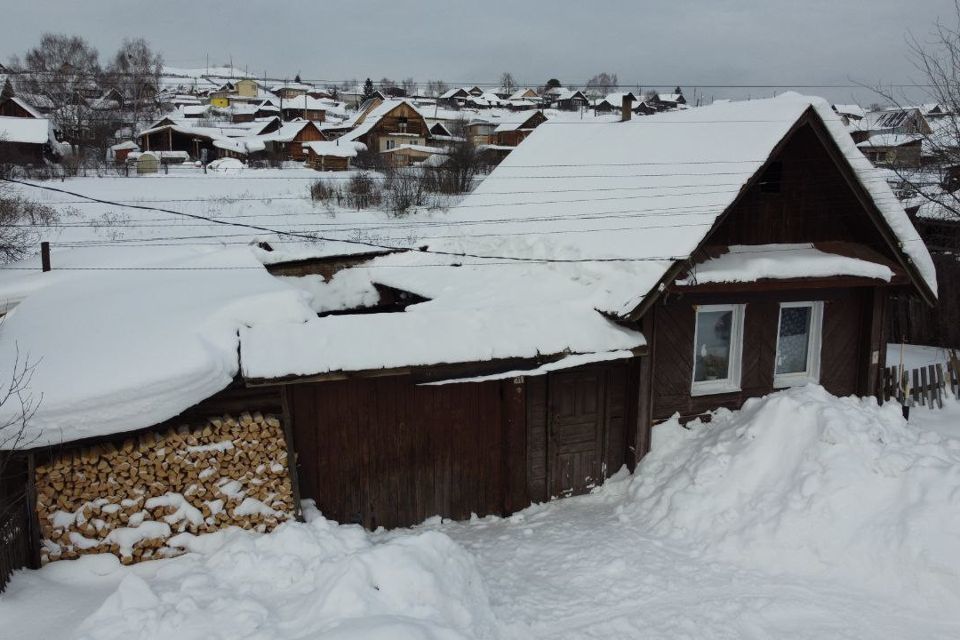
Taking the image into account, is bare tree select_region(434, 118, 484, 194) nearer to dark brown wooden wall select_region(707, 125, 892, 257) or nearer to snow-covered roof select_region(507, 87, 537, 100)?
dark brown wooden wall select_region(707, 125, 892, 257)

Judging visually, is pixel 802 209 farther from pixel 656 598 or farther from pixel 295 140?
pixel 295 140

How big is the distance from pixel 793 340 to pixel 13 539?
457 inches

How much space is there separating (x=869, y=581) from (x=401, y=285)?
29.3ft

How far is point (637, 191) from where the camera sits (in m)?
11.8

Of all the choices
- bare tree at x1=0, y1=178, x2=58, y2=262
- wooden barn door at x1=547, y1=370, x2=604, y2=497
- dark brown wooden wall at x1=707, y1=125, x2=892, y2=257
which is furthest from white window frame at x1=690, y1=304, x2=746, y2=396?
bare tree at x1=0, y1=178, x2=58, y2=262

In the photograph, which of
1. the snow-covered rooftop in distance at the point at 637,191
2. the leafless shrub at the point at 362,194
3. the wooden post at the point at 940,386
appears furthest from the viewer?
the leafless shrub at the point at 362,194

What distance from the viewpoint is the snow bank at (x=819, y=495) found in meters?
7.34

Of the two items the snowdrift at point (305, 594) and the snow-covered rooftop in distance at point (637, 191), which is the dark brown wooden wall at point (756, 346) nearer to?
the snow-covered rooftop in distance at point (637, 191)

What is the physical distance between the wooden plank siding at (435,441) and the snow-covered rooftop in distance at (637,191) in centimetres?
184

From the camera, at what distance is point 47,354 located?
25.0ft

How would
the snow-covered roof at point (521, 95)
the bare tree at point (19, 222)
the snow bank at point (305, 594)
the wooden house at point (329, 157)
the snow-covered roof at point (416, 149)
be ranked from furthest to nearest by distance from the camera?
the snow-covered roof at point (521, 95), the snow-covered roof at point (416, 149), the wooden house at point (329, 157), the bare tree at point (19, 222), the snow bank at point (305, 594)

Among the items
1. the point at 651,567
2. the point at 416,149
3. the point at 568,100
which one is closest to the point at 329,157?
the point at 416,149

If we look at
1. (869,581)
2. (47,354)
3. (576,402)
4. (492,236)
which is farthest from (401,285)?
(869,581)

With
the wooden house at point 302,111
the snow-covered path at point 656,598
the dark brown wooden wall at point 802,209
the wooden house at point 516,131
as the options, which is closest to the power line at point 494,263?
the dark brown wooden wall at point 802,209
